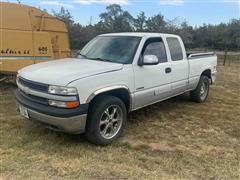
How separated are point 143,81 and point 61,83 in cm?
171

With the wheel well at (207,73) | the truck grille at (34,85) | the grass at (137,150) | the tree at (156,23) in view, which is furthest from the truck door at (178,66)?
the tree at (156,23)

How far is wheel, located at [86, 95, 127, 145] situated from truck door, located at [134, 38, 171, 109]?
1.58 ft

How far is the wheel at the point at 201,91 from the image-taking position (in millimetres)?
7547

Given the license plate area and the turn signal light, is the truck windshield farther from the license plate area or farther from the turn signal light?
the license plate area

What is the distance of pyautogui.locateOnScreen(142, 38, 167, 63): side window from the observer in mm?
5495

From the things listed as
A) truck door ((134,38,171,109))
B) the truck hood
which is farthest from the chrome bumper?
truck door ((134,38,171,109))

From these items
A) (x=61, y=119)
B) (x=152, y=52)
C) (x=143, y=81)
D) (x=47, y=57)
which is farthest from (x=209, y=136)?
(x=47, y=57)

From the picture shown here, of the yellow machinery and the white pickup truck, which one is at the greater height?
the yellow machinery

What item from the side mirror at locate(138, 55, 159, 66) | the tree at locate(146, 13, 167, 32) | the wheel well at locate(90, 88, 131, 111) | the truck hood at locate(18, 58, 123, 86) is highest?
the tree at locate(146, 13, 167, 32)

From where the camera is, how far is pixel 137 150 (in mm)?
4488

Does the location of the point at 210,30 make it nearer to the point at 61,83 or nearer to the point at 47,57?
the point at 47,57

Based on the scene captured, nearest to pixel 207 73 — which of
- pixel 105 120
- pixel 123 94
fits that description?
pixel 123 94

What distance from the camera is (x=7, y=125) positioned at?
17.5 feet

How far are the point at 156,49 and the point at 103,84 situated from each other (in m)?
1.87
